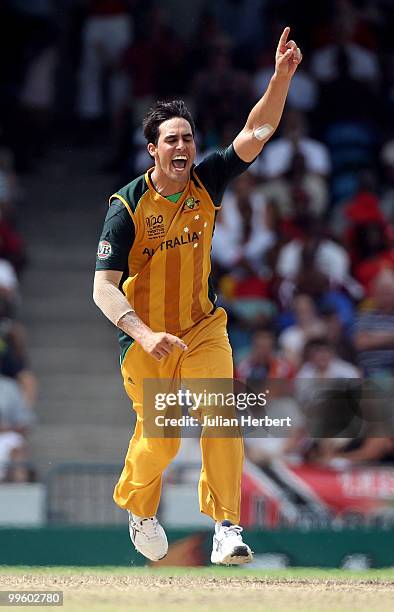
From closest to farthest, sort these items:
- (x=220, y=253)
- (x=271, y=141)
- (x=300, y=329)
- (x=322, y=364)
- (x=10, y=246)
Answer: (x=322, y=364) < (x=300, y=329) < (x=220, y=253) < (x=10, y=246) < (x=271, y=141)

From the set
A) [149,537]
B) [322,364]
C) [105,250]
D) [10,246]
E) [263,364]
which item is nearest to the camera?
[105,250]

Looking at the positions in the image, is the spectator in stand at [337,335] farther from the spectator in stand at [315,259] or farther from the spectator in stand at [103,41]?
the spectator in stand at [103,41]

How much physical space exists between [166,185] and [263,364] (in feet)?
15.0

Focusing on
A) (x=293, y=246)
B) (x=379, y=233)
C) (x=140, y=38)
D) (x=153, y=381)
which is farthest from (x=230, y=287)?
(x=153, y=381)

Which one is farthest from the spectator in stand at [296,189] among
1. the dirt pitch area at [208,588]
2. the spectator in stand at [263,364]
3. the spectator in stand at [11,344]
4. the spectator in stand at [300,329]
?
the dirt pitch area at [208,588]

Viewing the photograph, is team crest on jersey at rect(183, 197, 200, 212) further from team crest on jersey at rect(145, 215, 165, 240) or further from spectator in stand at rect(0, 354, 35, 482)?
spectator in stand at rect(0, 354, 35, 482)

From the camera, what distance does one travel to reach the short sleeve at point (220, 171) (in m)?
7.25

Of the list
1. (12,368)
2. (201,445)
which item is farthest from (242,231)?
(201,445)

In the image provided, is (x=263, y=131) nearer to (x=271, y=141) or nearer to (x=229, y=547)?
(x=229, y=547)

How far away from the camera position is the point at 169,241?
23.7 feet

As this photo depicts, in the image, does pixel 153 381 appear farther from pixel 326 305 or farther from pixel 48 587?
pixel 326 305

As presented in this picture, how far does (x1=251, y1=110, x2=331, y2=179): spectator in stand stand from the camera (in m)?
13.5

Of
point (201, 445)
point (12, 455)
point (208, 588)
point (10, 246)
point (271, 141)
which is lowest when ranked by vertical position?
point (208, 588)

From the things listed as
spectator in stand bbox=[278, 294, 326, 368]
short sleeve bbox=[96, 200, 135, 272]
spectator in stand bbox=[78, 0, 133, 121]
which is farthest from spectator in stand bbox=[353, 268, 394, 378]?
short sleeve bbox=[96, 200, 135, 272]
